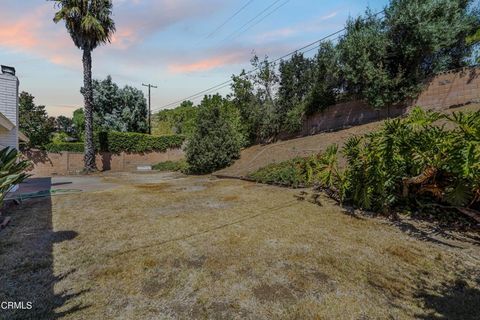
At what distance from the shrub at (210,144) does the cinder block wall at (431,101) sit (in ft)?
18.7

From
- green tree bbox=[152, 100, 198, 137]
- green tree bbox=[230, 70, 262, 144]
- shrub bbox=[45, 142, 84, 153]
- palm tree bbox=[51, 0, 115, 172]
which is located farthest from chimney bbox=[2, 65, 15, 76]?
green tree bbox=[152, 100, 198, 137]

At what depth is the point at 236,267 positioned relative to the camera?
135 inches

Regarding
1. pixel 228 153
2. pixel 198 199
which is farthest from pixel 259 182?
pixel 228 153

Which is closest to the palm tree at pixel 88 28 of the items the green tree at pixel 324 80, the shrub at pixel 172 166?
the shrub at pixel 172 166

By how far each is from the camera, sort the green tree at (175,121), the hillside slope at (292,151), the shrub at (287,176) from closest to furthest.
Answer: the shrub at (287,176) < the hillside slope at (292,151) < the green tree at (175,121)

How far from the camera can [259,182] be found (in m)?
10.7

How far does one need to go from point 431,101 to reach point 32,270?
14.5 metres

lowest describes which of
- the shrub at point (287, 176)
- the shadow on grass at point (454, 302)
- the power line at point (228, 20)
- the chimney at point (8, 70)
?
the shadow on grass at point (454, 302)

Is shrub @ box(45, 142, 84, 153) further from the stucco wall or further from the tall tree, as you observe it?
the tall tree

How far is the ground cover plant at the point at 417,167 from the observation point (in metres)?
4.33

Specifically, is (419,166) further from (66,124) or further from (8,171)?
(66,124)

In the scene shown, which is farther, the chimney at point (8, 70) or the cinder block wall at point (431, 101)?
the cinder block wall at point (431, 101)

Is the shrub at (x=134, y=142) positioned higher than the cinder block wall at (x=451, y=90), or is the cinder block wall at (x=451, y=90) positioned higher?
the cinder block wall at (x=451, y=90)

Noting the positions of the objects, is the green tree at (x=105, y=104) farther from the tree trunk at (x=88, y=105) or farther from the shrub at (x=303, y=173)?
the shrub at (x=303, y=173)
